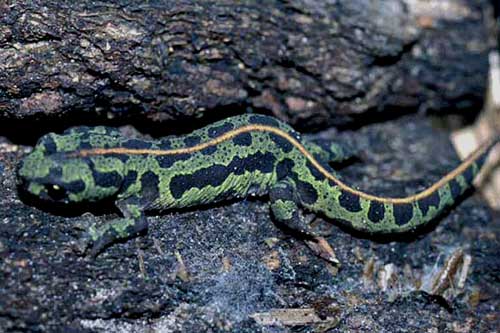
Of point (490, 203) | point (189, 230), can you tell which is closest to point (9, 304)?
point (189, 230)

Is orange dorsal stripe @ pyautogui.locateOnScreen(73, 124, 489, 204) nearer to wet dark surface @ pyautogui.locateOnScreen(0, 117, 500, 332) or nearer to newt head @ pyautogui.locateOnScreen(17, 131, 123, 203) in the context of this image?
newt head @ pyautogui.locateOnScreen(17, 131, 123, 203)

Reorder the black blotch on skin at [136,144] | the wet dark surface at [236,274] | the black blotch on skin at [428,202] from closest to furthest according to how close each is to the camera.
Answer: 1. the wet dark surface at [236,274]
2. the black blotch on skin at [136,144]
3. the black blotch on skin at [428,202]

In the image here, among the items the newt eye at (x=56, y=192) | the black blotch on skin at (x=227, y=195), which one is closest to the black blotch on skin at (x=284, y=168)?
the black blotch on skin at (x=227, y=195)

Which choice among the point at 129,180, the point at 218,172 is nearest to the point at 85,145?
the point at 129,180

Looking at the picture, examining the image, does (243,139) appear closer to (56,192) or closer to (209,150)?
(209,150)

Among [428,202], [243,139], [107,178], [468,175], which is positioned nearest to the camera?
[107,178]

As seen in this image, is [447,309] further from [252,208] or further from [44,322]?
[44,322]

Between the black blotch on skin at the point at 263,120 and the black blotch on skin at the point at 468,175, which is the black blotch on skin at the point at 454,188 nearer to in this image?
the black blotch on skin at the point at 468,175

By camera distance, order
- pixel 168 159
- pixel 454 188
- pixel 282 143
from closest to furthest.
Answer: pixel 168 159, pixel 282 143, pixel 454 188
